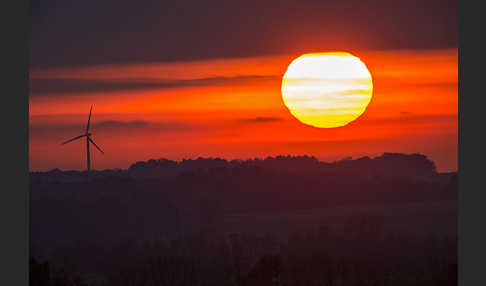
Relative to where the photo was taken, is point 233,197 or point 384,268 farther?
point 233,197

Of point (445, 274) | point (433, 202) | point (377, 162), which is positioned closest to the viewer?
point (445, 274)

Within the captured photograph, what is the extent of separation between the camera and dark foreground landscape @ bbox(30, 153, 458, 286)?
1893 inches

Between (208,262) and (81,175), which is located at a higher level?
(81,175)

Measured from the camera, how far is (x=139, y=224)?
6906 cm

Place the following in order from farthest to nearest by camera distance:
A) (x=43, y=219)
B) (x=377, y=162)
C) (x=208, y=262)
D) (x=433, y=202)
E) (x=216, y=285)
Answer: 1. (x=377, y=162)
2. (x=433, y=202)
3. (x=43, y=219)
4. (x=208, y=262)
5. (x=216, y=285)

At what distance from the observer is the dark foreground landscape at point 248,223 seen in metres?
48.1

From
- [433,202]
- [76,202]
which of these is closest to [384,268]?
[433,202]

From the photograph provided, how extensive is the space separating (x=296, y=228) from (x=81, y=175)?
2541 centimetres

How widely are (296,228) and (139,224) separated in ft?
44.5

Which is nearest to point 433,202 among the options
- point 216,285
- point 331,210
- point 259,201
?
point 331,210

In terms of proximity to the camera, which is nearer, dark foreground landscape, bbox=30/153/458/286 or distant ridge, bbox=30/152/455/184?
dark foreground landscape, bbox=30/153/458/286

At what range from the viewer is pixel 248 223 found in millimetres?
73562

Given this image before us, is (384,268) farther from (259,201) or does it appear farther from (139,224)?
(259,201)

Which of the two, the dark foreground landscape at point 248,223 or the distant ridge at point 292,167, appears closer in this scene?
the dark foreground landscape at point 248,223
